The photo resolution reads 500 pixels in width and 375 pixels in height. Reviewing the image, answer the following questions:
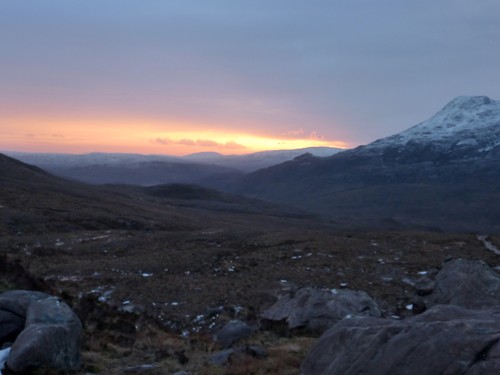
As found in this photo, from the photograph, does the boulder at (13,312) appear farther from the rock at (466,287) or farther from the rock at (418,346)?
the rock at (466,287)

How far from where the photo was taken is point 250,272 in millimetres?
29562

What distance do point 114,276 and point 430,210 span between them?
601 feet

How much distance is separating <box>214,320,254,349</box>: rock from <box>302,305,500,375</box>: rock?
6.87 meters

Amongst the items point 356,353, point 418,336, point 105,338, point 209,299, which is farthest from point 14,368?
point 209,299

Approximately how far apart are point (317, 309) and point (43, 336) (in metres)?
9.73

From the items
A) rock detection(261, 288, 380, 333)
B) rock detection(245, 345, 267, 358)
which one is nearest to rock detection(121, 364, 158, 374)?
rock detection(245, 345, 267, 358)

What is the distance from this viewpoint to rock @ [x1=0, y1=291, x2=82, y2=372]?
11.3 meters

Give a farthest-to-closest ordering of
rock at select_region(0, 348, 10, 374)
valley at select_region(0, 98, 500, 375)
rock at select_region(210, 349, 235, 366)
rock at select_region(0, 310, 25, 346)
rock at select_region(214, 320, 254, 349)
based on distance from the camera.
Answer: rock at select_region(214, 320, 254, 349)
valley at select_region(0, 98, 500, 375)
rock at select_region(210, 349, 235, 366)
rock at select_region(0, 310, 25, 346)
rock at select_region(0, 348, 10, 374)

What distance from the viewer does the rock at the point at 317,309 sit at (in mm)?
18062

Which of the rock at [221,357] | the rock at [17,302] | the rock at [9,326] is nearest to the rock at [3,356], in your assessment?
the rock at [9,326]

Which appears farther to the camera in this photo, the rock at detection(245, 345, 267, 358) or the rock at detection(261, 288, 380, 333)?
Answer: the rock at detection(261, 288, 380, 333)

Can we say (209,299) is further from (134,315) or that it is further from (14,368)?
(14,368)

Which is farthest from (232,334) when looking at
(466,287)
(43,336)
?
(466,287)

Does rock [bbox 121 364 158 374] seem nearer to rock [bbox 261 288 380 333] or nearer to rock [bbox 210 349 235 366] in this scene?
rock [bbox 210 349 235 366]
